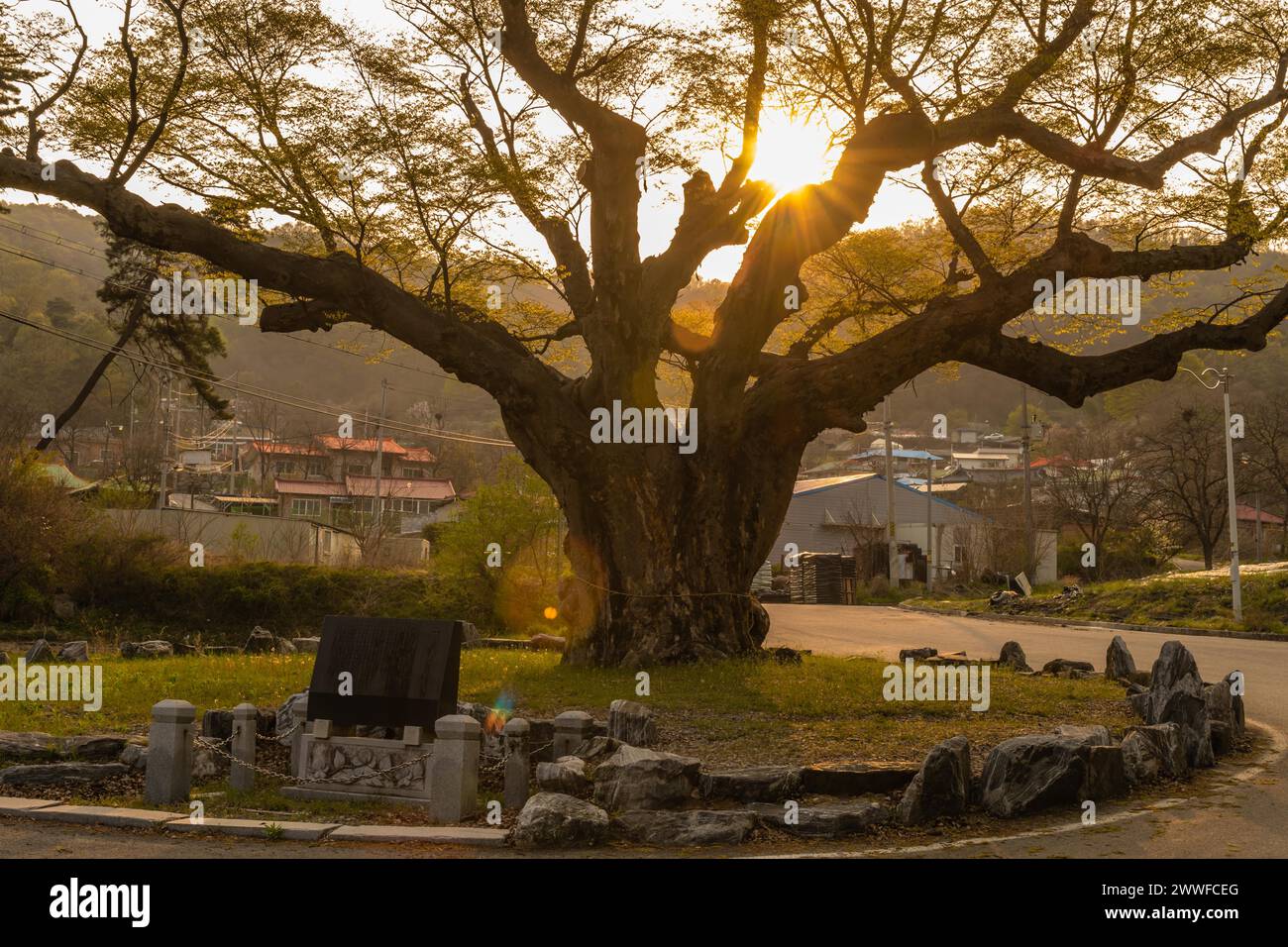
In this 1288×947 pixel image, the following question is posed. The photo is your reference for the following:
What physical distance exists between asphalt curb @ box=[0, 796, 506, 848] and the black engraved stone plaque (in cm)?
128

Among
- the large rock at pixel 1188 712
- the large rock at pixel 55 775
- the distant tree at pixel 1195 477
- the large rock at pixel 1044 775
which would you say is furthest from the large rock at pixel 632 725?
the distant tree at pixel 1195 477

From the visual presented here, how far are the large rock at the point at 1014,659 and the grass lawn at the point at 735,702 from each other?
1.14 m

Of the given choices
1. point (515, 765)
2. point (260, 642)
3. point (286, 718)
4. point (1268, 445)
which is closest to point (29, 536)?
point (260, 642)

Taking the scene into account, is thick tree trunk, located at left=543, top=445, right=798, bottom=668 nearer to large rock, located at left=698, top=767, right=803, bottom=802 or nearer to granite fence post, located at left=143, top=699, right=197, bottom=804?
large rock, located at left=698, top=767, right=803, bottom=802

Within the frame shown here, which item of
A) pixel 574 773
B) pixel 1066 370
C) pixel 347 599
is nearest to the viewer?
pixel 574 773

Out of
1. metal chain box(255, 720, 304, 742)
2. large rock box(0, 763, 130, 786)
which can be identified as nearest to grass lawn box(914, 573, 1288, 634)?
metal chain box(255, 720, 304, 742)

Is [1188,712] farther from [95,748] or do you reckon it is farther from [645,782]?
[95,748]

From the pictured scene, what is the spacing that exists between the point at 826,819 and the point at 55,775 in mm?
6263

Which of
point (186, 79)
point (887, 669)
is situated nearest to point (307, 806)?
point (887, 669)

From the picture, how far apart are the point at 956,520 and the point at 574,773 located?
60.0 metres

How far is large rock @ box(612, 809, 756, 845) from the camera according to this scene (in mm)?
7855

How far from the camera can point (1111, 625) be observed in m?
32.4

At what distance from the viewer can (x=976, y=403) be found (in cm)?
14000

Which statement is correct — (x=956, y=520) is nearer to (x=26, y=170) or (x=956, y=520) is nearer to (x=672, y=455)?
(x=672, y=455)
